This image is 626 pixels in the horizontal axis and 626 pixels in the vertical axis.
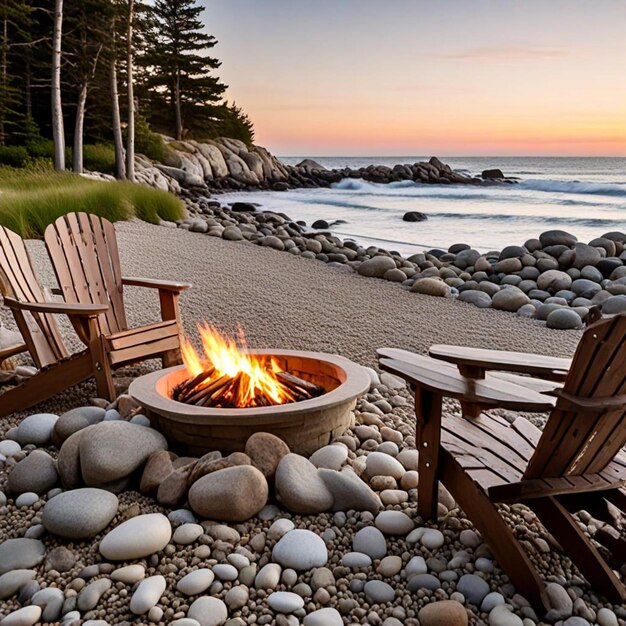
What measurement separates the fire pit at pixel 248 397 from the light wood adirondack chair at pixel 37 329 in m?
0.49

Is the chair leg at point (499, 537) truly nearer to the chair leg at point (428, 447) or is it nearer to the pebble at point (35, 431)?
the chair leg at point (428, 447)

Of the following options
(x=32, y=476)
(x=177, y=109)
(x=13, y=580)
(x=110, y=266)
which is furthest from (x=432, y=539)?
(x=177, y=109)

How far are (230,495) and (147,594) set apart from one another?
0.45 meters

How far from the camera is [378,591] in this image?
1.79 meters

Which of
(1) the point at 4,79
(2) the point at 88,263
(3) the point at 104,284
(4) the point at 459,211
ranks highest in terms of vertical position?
(1) the point at 4,79

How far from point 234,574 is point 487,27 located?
13.5 meters

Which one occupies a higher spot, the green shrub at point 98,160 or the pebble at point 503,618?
the green shrub at point 98,160

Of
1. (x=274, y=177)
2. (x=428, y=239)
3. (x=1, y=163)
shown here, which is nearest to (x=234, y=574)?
(x=428, y=239)

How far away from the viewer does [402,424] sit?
3.01 m

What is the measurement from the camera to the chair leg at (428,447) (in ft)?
6.64

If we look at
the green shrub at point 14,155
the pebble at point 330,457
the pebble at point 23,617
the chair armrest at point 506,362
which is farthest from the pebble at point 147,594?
the green shrub at point 14,155

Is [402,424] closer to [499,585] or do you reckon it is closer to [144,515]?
[499,585]

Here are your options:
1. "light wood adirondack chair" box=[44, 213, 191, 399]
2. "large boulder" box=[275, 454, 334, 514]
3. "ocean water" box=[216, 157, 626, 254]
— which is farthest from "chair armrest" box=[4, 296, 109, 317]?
"ocean water" box=[216, 157, 626, 254]

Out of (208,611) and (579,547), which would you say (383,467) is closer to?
(579,547)
